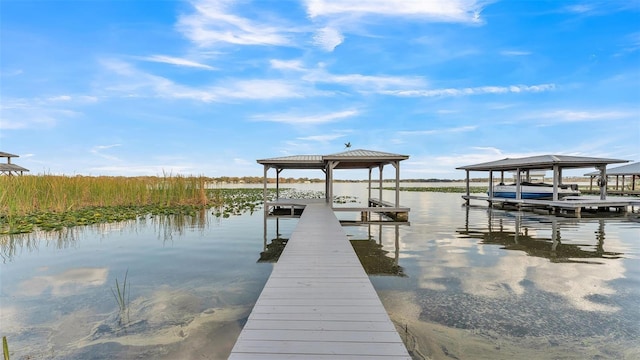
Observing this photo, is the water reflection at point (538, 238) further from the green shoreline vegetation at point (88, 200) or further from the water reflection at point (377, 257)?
the green shoreline vegetation at point (88, 200)

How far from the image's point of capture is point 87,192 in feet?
49.9

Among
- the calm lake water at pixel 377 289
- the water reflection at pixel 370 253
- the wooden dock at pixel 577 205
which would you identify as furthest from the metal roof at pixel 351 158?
the wooden dock at pixel 577 205

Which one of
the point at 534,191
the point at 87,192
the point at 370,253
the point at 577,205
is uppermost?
the point at 534,191

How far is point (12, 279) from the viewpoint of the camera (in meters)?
5.79

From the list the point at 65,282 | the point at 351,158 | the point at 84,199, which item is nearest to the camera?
the point at 65,282

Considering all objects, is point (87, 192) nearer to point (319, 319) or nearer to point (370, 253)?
point (370, 253)

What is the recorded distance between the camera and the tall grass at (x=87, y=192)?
42.1 feet

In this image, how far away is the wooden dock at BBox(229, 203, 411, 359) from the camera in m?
2.37

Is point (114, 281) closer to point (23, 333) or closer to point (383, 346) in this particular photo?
point (23, 333)

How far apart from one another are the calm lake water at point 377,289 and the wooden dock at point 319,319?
78 cm

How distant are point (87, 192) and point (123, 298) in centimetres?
1325

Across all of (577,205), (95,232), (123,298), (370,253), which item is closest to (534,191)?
(577,205)

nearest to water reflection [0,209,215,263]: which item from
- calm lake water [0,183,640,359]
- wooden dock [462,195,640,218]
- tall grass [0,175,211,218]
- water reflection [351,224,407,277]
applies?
calm lake water [0,183,640,359]

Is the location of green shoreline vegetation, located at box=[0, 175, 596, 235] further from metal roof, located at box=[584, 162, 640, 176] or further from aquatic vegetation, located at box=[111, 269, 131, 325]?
metal roof, located at box=[584, 162, 640, 176]
